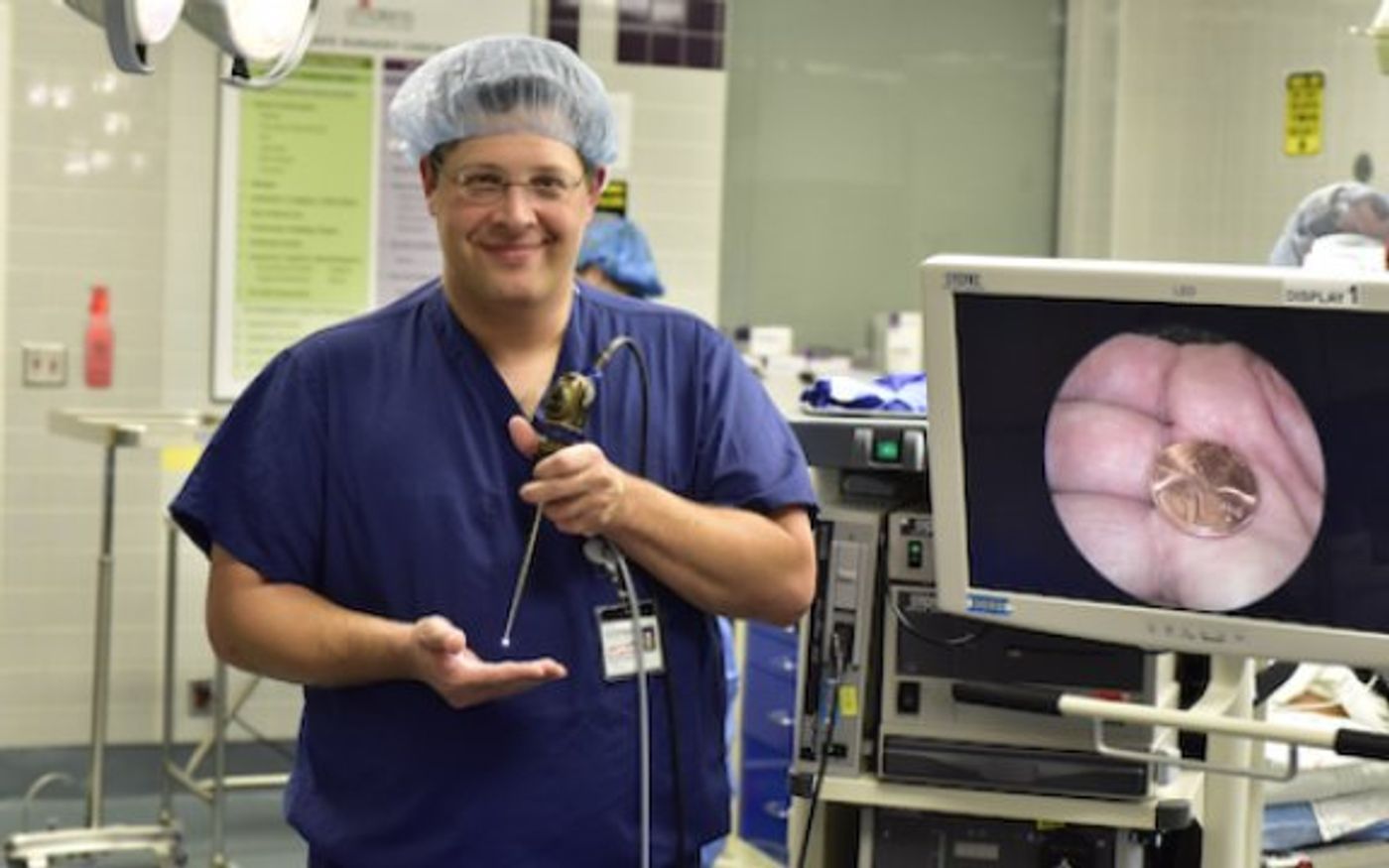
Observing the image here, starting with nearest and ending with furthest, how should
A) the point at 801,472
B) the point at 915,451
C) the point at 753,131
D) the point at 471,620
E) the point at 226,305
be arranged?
the point at 471,620, the point at 801,472, the point at 915,451, the point at 226,305, the point at 753,131

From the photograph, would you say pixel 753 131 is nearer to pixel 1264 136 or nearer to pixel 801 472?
pixel 1264 136

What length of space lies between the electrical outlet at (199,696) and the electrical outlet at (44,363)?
897 millimetres

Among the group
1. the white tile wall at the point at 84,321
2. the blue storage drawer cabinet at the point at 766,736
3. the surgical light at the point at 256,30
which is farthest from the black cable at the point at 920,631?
the white tile wall at the point at 84,321

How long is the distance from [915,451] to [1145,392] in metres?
0.44

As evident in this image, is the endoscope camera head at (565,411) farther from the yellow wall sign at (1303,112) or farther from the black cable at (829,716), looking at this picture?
the yellow wall sign at (1303,112)

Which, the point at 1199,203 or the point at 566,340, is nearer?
the point at 566,340

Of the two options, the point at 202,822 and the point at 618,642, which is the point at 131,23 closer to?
the point at 618,642

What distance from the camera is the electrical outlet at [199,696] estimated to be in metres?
5.72

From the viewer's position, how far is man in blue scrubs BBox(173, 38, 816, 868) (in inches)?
79.4

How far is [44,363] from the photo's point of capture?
18.1 ft

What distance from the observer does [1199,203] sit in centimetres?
600

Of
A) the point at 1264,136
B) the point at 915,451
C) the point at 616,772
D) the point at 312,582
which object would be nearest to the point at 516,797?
the point at 616,772

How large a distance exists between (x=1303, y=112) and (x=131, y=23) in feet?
14.1

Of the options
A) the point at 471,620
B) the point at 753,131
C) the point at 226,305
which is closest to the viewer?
the point at 471,620
